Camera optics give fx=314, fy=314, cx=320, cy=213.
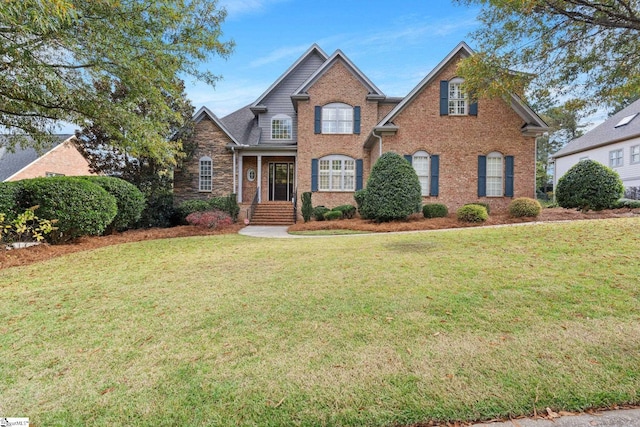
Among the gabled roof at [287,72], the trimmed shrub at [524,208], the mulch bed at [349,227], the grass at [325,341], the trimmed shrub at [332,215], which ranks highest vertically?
the gabled roof at [287,72]

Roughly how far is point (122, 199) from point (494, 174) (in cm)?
1602

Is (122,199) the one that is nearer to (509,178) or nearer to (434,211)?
(434,211)

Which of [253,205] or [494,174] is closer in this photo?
[494,174]

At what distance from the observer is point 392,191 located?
12570 mm

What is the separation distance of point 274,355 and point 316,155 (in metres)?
14.8

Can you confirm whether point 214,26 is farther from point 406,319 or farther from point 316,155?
point 406,319

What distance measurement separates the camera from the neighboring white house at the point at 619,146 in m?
21.2

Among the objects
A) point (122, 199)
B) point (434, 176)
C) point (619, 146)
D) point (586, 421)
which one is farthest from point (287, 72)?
point (619, 146)

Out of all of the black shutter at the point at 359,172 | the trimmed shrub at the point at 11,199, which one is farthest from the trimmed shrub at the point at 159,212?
the black shutter at the point at 359,172

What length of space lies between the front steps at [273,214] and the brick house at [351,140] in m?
0.76

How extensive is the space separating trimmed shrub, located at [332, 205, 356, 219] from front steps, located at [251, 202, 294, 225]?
281 cm

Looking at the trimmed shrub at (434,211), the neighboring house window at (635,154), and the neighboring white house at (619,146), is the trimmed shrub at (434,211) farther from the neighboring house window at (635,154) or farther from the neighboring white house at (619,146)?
the neighboring house window at (635,154)

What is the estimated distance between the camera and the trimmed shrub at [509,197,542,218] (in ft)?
42.1

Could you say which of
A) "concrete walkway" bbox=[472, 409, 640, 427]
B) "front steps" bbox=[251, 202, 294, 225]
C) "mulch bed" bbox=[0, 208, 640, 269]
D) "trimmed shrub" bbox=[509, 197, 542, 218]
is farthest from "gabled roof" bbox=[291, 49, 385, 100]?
"concrete walkway" bbox=[472, 409, 640, 427]
